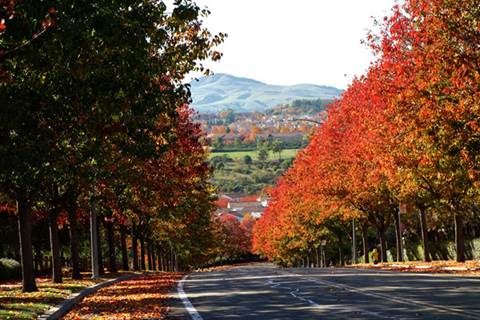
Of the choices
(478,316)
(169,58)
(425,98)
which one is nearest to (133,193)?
(425,98)

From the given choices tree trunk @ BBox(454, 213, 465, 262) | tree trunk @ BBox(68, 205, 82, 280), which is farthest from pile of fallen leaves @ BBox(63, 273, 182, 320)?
tree trunk @ BBox(454, 213, 465, 262)

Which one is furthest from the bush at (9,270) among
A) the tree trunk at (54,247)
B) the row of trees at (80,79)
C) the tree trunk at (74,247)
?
the row of trees at (80,79)

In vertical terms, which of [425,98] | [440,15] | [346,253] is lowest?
[346,253]

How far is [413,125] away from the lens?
3047 centimetres

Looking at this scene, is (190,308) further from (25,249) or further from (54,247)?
(54,247)

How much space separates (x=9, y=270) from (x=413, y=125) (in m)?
25.2

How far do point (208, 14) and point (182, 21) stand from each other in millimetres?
1873

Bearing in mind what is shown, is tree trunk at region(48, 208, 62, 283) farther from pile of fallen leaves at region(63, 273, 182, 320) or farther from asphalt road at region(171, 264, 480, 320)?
asphalt road at region(171, 264, 480, 320)

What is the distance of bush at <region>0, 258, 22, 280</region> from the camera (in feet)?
143

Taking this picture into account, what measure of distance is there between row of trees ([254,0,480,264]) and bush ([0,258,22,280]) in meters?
20.3

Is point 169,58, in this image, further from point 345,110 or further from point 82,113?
point 345,110

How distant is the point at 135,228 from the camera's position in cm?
6034

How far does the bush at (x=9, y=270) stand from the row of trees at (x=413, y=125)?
2033 centimetres

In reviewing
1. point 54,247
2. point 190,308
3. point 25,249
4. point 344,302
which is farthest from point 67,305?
point 54,247
